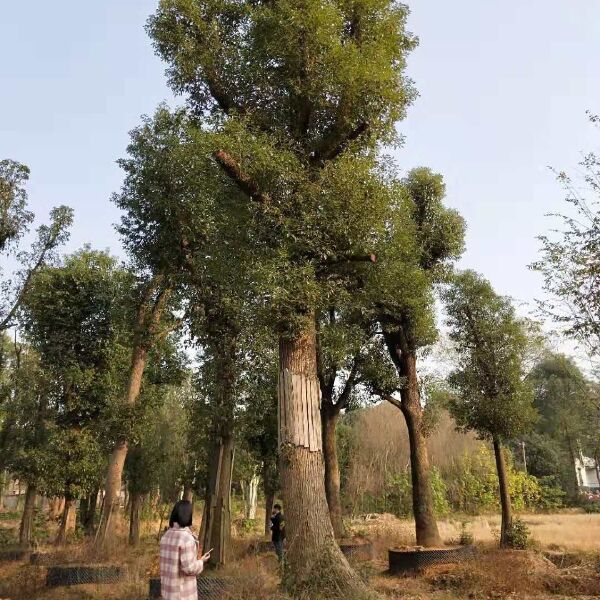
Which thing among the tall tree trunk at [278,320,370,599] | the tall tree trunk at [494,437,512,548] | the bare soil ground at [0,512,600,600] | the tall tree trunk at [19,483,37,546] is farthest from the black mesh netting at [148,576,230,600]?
the tall tree trunk at [19,483,37,546]

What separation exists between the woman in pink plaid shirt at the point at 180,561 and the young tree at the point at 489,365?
1447 cm

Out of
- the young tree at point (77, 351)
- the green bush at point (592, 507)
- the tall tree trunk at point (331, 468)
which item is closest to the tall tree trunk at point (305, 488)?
the tall tree trunk at point (331, 468)

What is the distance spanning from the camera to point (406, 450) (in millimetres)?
39938

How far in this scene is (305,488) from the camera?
8594 millimetres

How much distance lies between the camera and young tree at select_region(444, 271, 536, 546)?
1855 centimetres

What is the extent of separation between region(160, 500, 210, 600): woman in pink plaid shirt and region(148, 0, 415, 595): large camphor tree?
2.62 metres

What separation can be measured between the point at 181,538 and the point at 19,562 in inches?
636

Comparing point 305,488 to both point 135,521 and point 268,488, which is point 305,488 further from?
point 268,488

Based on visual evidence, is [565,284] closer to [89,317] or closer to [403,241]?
[403,241]

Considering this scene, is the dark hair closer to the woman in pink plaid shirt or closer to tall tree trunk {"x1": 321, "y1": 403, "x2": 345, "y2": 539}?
the woman in pink plaid shirt

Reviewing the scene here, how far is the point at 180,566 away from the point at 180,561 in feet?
0.18

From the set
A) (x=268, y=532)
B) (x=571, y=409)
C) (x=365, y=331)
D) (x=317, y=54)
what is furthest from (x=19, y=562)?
(x=571, y=409)

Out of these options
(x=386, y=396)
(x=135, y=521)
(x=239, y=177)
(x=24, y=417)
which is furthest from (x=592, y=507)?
(x=239, y=177)

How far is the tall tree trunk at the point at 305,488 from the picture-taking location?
790cm
